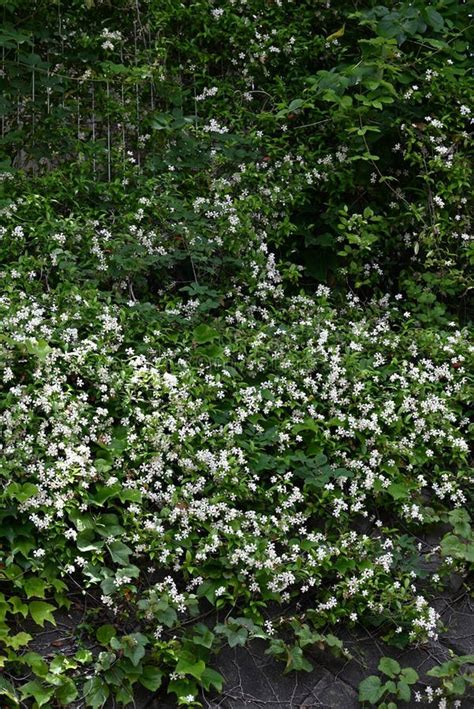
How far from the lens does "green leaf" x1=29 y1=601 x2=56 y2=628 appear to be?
3.16 meters

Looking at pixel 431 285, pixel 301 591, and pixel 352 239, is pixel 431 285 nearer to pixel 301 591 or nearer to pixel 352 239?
pixel 352 239

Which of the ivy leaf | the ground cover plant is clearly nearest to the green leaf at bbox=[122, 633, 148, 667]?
the ground cover plant

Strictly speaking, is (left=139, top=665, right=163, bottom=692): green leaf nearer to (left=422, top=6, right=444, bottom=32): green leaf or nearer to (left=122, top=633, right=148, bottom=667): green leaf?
(left=122, top=633, right=148, bottom=667): green leaf

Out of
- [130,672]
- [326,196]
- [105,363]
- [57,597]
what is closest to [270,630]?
[130,672]

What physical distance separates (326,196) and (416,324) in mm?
1007

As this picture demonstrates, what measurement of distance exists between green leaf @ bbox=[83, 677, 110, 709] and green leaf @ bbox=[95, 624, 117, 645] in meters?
0.14

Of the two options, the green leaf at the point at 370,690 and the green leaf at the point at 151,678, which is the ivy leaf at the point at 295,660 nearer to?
the green leaf at the point at 370,690

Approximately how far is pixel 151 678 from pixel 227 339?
1631 millimetres

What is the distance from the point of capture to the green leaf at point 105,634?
3240mm

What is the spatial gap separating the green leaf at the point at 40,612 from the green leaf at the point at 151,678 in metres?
0.37

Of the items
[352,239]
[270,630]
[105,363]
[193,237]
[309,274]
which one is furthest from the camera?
[309,274]

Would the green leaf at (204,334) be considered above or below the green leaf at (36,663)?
above

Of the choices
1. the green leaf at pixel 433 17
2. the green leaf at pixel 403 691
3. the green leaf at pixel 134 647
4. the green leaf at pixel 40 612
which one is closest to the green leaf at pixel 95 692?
the green leaf at pixel 134 647

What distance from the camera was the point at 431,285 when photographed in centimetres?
508
